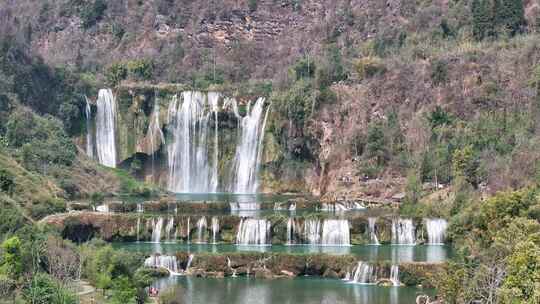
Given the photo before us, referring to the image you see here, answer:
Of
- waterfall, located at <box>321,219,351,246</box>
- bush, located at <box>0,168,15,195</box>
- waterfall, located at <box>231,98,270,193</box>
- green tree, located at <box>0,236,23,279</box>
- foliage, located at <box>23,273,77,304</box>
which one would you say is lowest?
foliage, located at <box>23,273,77,304</box>

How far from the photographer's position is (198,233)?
171 feet

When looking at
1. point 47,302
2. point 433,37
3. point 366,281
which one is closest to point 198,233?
point 366,281

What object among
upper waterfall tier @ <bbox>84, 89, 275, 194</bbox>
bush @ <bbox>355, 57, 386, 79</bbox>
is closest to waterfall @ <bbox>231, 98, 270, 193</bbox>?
upper waterfall tier @ <bbox>84, 89, 275, 194</bbox>

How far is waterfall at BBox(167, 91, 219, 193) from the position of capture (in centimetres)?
7681

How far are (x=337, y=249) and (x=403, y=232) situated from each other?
3611mm

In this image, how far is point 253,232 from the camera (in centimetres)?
5119

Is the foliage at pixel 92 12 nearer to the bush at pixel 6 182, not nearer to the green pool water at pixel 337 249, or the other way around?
the bush at pixel 6 182

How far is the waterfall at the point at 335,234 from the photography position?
51.1m

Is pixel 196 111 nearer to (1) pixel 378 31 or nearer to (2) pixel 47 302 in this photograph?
(1) pixel 378 31

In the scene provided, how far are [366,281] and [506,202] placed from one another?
576 centimetres

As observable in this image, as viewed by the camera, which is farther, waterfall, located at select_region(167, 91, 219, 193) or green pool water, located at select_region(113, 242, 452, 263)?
waterfall, located at select_region(167, 91, 219, 193)

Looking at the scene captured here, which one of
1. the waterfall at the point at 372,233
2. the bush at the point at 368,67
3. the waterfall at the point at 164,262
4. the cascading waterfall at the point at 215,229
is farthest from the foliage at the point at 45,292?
the bush at the point at 368,67

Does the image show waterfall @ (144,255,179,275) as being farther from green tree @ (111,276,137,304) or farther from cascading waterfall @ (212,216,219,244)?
green tree @ (111,276,137,304)

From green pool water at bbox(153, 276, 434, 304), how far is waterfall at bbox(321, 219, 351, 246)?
23.7 ft
